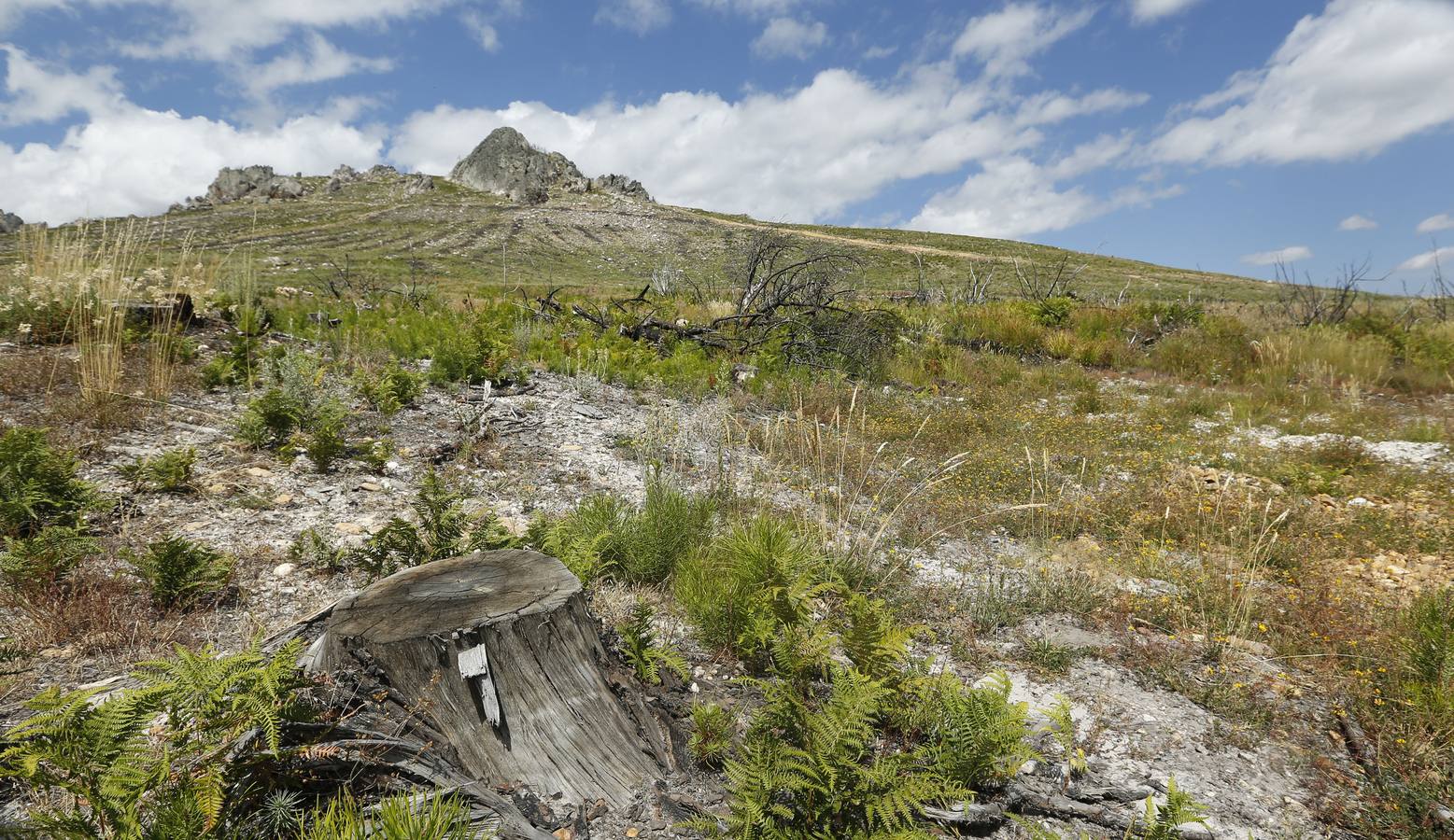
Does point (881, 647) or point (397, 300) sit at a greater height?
point (397, 300)

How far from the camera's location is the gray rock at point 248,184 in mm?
89375

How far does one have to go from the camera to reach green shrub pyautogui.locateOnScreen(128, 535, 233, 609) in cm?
285

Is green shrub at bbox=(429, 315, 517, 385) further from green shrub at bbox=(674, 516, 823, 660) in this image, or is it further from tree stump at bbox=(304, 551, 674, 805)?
tree stump at bbox=(304, 551, 674, 805)

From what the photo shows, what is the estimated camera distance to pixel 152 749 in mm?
1867

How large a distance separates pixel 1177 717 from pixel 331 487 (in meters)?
4.90

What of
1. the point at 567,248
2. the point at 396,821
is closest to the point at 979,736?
the point at 396,821

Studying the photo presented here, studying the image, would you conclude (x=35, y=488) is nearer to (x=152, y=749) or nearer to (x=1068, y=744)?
(x=152, y=749)

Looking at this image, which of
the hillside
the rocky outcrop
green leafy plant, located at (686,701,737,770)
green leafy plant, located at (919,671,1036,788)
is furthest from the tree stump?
the rocky outcrop

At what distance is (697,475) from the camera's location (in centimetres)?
546

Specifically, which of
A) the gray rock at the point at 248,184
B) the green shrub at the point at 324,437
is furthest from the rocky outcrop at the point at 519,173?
the green shrub at the point at 324,437

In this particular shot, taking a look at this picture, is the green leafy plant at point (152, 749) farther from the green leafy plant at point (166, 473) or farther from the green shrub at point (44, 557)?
the green leafy plant at point (166, 473)

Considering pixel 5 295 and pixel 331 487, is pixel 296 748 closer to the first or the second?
pixel 331 487

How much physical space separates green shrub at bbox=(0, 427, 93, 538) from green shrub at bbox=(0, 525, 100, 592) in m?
0.18

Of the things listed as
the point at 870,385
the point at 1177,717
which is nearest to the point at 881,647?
the point at 1177,717
